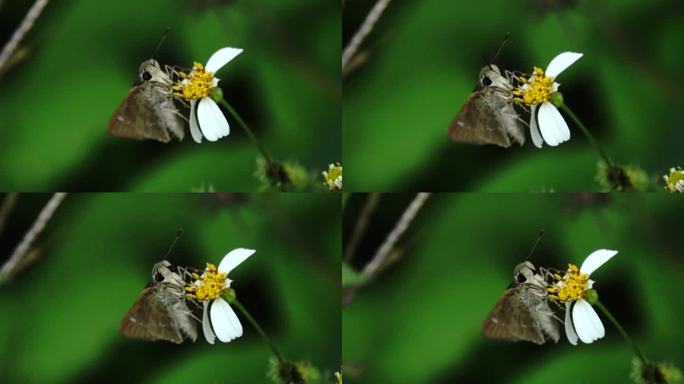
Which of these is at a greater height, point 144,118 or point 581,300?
point 144,118

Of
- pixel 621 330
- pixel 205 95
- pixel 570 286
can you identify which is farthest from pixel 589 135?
pixel 205 95

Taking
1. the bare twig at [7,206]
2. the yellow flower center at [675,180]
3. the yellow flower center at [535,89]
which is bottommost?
the yellow flower center at [675,180]

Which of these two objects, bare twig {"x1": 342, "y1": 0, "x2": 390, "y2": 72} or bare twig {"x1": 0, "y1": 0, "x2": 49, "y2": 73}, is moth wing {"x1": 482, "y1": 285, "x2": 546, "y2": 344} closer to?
bare twig {"x1": 342, "y1": 0, "x2": 390, "y2": 72}

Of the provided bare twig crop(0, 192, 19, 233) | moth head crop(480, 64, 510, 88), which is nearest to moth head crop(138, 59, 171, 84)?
bare twig crop(0, 192, 19, 233)

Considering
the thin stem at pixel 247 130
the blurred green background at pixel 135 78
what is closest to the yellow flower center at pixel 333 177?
the blurred green background at pixel 135 78

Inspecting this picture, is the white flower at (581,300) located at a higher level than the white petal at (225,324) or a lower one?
lower

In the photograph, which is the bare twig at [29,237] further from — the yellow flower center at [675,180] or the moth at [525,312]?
the yellow flower center at [675,180]

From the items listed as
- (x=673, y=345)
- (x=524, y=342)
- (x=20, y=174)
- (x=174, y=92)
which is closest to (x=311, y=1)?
(x=174, y=92)

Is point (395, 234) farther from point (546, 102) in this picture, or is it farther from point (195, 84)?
point (195, 84)
